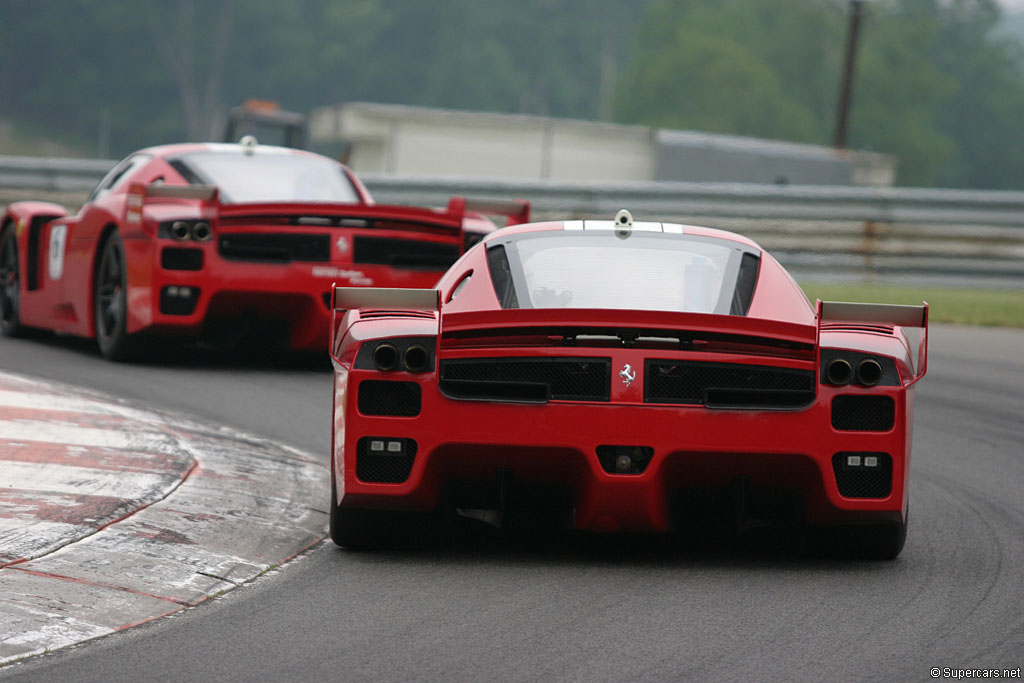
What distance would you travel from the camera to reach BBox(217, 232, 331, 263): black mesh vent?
1016 cm

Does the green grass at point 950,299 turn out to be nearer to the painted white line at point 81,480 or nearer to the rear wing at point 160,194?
the rear wing at point 160,194

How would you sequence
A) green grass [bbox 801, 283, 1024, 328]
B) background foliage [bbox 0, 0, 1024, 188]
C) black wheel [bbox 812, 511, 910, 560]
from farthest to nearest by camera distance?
background foliage [bbox 0, 0, 1024, 188]
green grass [bbox 801, 283, 1024, 328]
black wheel [bbox 812, 511, 910, 560]

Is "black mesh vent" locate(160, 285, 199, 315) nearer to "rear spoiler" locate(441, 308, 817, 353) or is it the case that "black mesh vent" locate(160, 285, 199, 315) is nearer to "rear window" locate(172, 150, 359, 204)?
"rear window" locate(172, 150, 359, 204)

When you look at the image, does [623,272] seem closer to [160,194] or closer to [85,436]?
[85,436]

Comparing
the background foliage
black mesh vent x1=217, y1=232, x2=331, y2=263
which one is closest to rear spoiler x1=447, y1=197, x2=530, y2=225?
black mesh vent x1=217, y1=232, x2=331, y2=263

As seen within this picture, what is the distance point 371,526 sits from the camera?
18.3 feet

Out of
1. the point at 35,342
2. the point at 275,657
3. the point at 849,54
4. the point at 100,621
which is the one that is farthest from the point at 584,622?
the point at 849,54

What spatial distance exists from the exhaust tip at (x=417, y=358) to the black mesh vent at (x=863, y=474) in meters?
1.25

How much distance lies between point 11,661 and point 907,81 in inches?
3699

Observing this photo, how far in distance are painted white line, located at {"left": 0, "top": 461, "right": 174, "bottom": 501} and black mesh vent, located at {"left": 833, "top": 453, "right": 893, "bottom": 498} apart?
231 cm

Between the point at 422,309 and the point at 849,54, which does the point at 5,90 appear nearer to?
the point at 849,54

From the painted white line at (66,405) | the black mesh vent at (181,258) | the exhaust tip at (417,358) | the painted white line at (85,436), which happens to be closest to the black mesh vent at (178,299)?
the black mesh vent at (181,258)

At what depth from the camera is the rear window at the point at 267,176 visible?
10906mm

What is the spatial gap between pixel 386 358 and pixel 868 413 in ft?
4.74
